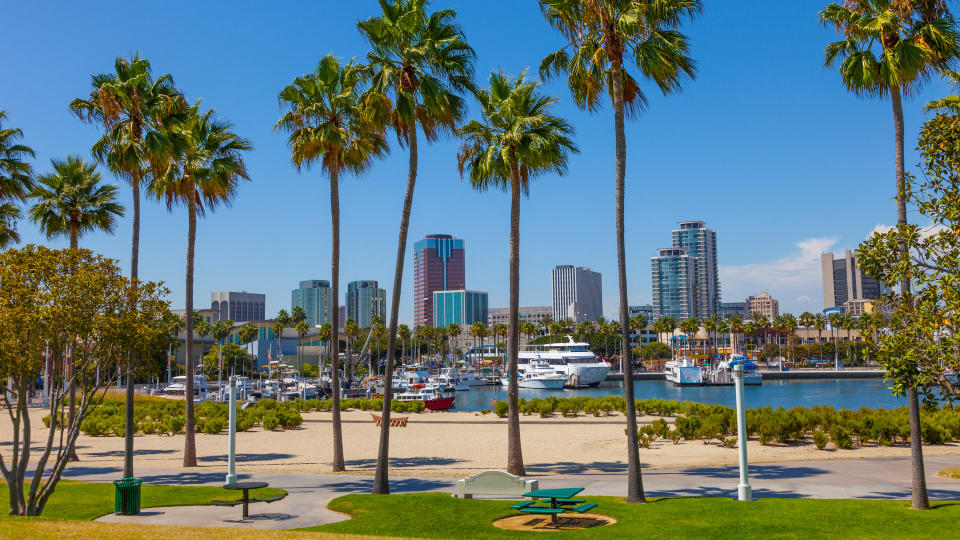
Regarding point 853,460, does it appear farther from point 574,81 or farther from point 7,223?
point 7,223

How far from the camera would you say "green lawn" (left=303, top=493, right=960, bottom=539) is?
13.0 metres

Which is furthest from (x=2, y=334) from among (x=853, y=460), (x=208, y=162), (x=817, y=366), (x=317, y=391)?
(x=817, y=366)

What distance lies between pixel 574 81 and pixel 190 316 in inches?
658

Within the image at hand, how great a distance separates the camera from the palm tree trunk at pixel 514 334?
22.2 meters

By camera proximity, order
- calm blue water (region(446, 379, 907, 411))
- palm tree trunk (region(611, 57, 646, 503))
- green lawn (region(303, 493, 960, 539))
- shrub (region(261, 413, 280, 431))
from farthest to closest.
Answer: calm blue water (region(446, 379, 907, 411)), shrub (region(261, 413, 280, 431)), palm tree trunk (region(611, 57, 646, 503)), green lawn (region(303, 493, 960, 539))

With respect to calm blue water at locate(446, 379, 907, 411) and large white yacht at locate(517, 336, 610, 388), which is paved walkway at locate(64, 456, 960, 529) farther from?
large white yacht at locate(517, 336, 610, 388)

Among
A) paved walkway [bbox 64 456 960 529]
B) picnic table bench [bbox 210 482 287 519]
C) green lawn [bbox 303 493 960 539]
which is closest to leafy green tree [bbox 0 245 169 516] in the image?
paved walkway [bbox 64 456 960 529]

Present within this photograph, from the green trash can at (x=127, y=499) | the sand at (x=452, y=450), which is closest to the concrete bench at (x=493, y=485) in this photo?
the sand at (x=452, y=450)

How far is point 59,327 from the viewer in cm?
1562

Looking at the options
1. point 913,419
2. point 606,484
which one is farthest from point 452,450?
point 913,419

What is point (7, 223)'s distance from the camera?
2878 cm

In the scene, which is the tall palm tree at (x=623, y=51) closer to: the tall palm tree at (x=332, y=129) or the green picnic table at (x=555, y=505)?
the green picnic table at (x=555, y=505)

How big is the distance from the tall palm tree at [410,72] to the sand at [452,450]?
8.48 metres

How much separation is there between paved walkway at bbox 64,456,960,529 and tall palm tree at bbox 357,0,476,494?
2.41 metres
